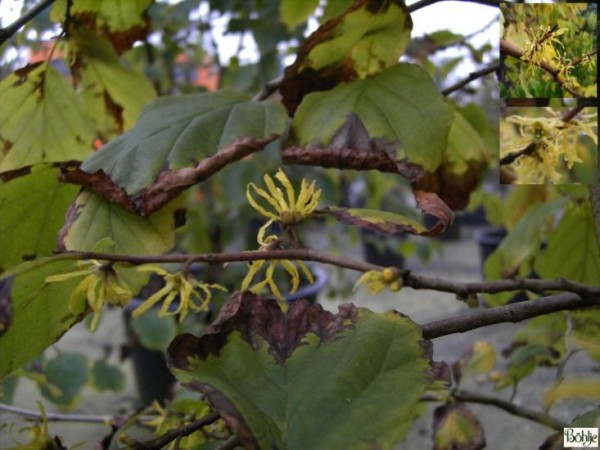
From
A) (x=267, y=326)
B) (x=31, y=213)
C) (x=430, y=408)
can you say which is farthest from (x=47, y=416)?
(x=430, y=408)

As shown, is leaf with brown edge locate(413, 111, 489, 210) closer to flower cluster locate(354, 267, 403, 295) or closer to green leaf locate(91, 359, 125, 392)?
flower cluster locate(354, 267, 403, 295)

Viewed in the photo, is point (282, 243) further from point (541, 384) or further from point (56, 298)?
point (541, 384)

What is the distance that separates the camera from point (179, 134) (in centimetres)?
38

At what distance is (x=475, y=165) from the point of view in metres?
0.46

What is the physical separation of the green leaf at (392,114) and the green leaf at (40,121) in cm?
17

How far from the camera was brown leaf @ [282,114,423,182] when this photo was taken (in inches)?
14.4

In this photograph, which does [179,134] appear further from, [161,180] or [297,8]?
[297,8]

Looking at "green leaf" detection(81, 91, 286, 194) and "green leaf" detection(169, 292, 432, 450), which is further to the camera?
"green leaf" detection(81, 91, 286, 194)

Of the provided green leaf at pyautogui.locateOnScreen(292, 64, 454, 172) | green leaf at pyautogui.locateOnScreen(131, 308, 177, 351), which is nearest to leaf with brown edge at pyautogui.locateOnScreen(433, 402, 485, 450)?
green leaf at pyautogui.locateOnScreen(292, 64, 454, 172)

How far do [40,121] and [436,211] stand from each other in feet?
0.96

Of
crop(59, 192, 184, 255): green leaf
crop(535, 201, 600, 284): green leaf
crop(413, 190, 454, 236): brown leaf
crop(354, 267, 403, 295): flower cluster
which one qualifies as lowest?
crop(535, 201, 600, 284): green leaf

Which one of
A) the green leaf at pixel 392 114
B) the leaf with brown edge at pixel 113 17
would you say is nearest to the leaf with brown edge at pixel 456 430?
the green leaf at pixel 392 114

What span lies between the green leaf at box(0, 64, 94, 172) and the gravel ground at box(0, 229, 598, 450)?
0.18 metres

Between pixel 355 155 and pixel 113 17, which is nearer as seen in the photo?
pixel 355 155
